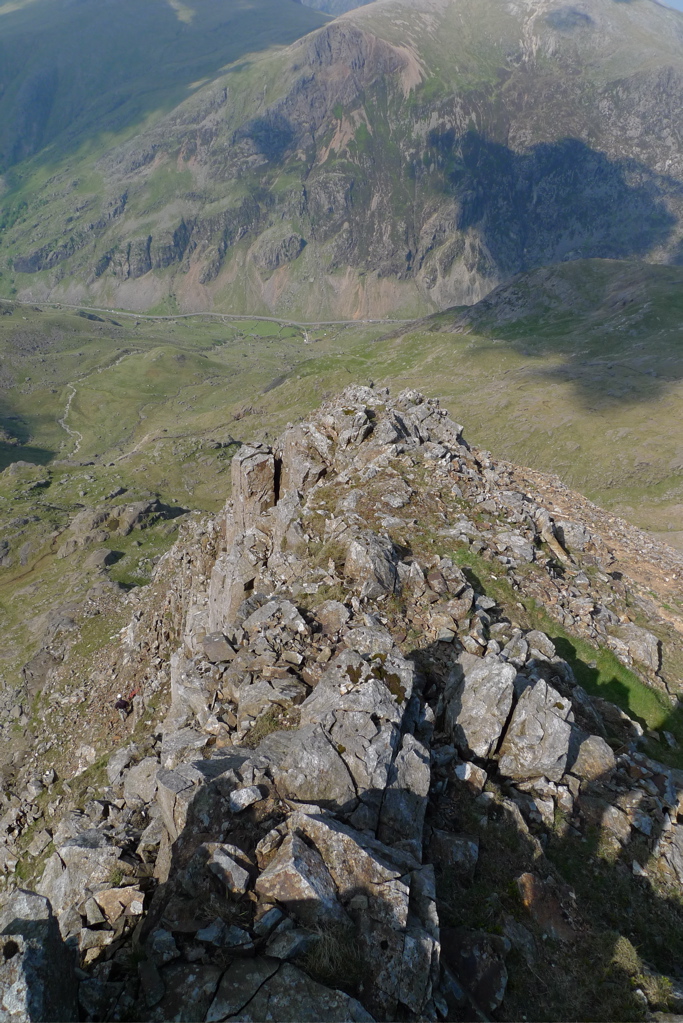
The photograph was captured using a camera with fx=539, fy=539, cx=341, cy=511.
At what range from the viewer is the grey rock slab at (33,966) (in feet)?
23.0

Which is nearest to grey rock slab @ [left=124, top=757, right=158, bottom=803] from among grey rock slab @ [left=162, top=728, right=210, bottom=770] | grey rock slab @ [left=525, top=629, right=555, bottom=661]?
grey rock slab @ [left=162, top=728, right=210, bottom=770]

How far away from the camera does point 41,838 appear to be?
2367 cm


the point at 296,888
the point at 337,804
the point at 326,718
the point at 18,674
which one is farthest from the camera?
the point at 18,674

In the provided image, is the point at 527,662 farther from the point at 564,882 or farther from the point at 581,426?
the point at 581,426

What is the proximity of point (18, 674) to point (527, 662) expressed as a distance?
4748 centimetres

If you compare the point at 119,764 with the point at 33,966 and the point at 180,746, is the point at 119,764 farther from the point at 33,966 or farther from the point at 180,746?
the point at 33,966

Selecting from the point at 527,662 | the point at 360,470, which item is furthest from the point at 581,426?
the point at 527,662

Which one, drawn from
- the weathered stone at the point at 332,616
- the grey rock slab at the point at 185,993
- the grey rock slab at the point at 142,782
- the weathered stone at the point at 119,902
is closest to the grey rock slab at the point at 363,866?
the grey rock slab at the point at 185,993

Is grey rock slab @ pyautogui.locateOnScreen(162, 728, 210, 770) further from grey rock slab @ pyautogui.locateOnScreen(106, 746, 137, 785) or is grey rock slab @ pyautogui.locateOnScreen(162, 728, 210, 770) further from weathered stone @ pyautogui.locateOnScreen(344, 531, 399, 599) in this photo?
weathered stone @ pyautogui.locateOnScreen(344, 531, 399, 599)

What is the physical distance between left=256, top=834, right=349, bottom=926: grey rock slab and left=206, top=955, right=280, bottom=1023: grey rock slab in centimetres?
86

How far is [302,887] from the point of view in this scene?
937cm

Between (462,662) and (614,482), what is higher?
(462,662)

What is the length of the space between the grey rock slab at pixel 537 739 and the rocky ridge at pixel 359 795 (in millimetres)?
56

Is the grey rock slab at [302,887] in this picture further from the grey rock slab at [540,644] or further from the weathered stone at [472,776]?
the grey rock slab at [540,644]
